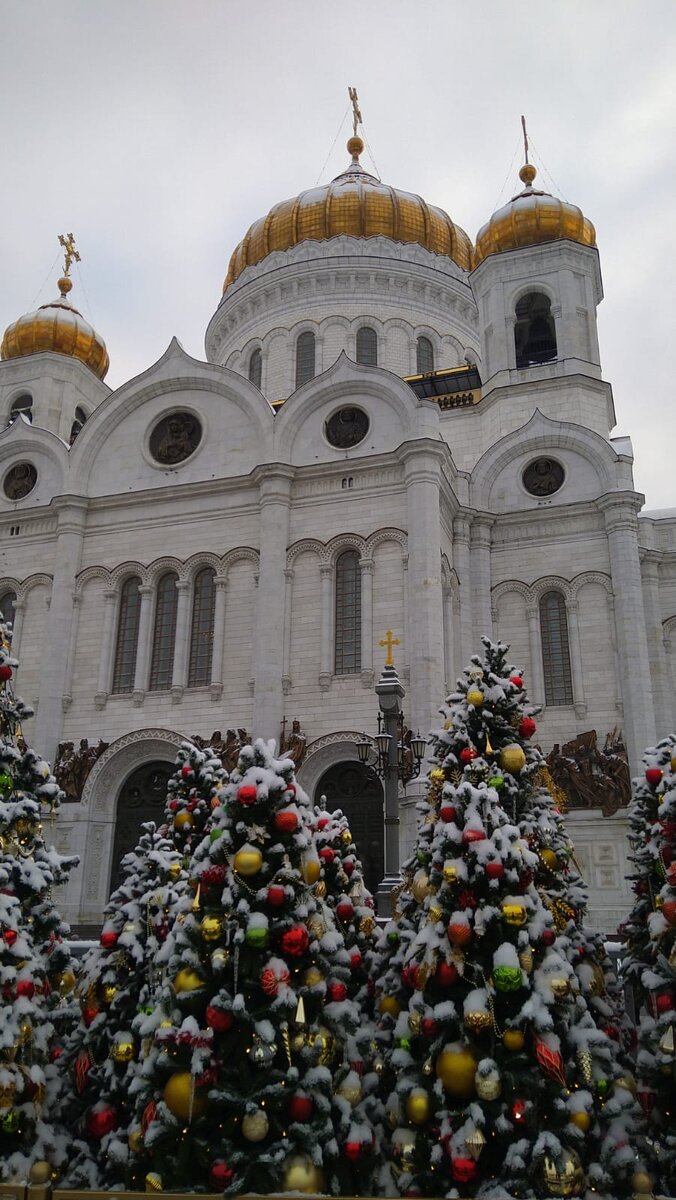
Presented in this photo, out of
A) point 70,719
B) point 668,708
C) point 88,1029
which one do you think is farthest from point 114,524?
point 88,1029

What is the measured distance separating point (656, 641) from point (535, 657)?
4.05 meters

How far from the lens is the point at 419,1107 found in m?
5.46

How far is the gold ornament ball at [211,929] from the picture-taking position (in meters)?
5.48

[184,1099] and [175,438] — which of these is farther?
[175,438]

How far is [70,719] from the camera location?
22375mm

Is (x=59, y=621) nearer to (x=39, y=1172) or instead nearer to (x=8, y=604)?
(x=8, y=604)

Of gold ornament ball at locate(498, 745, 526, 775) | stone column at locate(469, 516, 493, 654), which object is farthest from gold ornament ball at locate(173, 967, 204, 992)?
stone column at locate(469, 516, 493, 654)

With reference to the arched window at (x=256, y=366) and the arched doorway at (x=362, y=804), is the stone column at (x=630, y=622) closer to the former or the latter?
the arched doorway at (x=362, y=804)

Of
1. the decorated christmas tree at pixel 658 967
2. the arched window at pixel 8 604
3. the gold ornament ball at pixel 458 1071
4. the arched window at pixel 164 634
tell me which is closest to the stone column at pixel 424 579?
the arched window at pixel 164 634

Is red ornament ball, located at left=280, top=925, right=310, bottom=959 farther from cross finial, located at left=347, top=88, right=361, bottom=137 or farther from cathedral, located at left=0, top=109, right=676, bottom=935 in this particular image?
cross finial, located at left=347, top=88, right=361, bottom=137

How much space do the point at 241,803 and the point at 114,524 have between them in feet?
63.6

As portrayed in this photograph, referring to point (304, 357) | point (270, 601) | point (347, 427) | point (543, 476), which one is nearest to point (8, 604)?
point (270, 601)

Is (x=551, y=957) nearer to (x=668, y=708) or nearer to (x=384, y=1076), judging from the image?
(x=384, y=1076)

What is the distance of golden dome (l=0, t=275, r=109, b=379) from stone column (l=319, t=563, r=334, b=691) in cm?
1490
